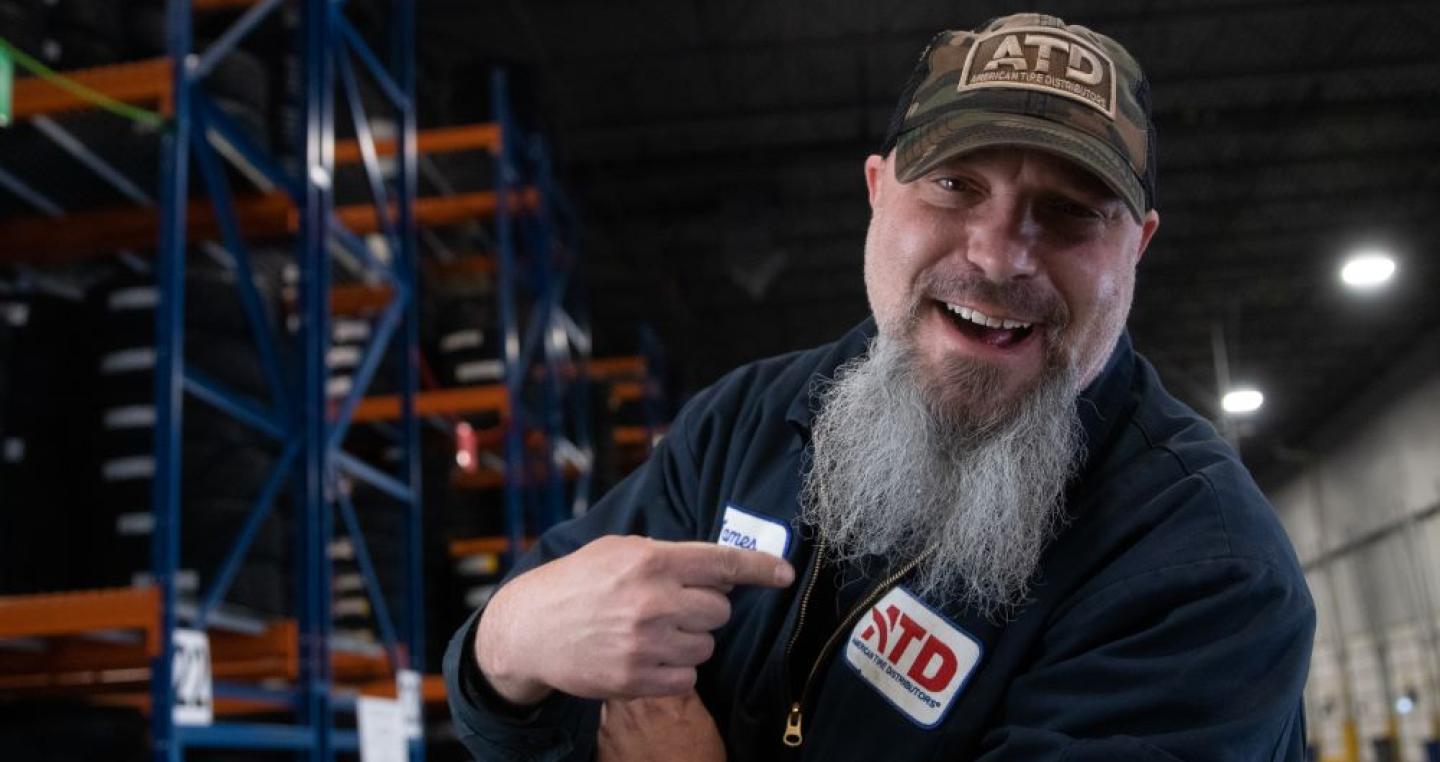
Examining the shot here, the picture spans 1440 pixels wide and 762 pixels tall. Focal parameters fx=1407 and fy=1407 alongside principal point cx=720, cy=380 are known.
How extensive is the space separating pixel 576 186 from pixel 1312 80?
7755 mm

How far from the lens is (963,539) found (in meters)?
1.84

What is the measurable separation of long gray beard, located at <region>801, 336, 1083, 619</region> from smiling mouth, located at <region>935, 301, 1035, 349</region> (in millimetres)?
47

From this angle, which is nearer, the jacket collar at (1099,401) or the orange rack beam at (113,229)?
the jacket collar at (1099,401)

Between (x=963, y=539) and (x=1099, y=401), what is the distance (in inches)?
10.6

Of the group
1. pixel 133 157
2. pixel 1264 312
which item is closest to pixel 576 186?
pixel 133 157

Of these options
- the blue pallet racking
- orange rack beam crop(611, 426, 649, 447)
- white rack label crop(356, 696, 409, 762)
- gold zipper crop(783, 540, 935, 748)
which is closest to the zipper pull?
gold zipper crop(783, 540, 935, 748)

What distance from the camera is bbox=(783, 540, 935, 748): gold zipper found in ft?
5.83

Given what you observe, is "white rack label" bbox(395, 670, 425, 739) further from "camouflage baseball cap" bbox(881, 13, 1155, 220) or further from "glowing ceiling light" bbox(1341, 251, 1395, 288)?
"glowing ceiling light" bbox(1341, 251, 1395, 288)

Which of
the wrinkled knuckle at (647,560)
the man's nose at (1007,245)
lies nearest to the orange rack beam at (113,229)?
the man's nose at (1007,245)

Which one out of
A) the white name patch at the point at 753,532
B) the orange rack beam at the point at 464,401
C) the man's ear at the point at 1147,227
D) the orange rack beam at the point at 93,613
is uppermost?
the orange rack beam at the point at 464,401

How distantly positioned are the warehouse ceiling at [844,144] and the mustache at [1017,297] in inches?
281

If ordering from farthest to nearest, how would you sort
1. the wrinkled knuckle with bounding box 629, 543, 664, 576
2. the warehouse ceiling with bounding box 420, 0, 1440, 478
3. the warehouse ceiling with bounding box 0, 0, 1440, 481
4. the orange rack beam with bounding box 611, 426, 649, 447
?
the orange rack beam with bounding box 611, 426, 649, 447, the warehouse ceiling with bounding box 420, 0, 1440, 478, the warehouse ceiling with bounding box 0, 0, 1440, 481, the wrinkled knuckle with bounding box 629, 543, 664, 576

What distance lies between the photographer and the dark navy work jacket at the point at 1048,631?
5.04ft

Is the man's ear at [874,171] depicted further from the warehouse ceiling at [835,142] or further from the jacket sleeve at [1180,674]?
the warehouse ceiling at [835,142]
